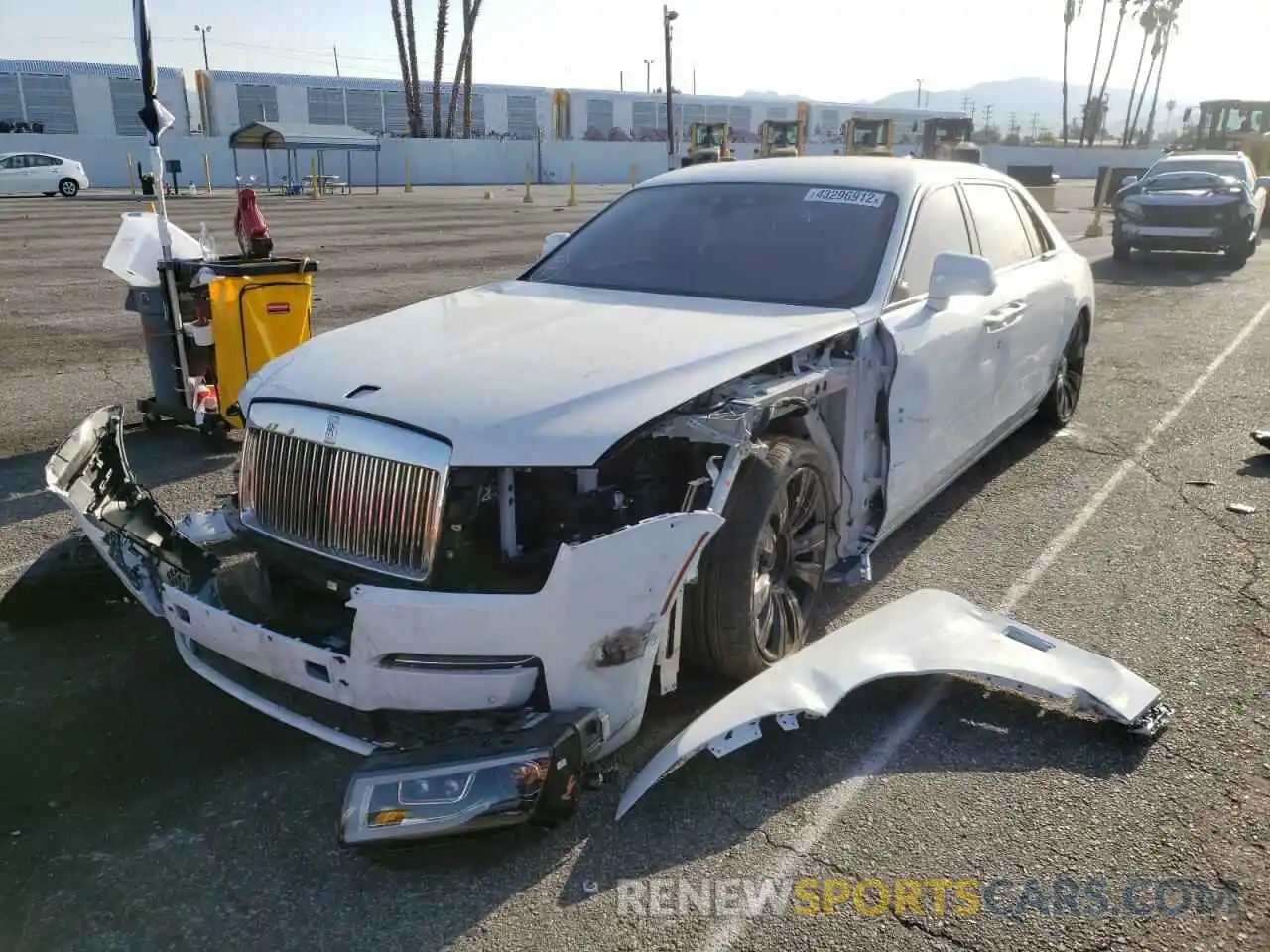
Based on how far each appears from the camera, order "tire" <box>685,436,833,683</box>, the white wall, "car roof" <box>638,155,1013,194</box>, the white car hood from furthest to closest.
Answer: the white wall < "car roof" <box>638,155,1013,194</box> < "tire" <box>685,436,833,683</box> < the white car hood

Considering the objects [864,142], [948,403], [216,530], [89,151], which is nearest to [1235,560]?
[948,403]

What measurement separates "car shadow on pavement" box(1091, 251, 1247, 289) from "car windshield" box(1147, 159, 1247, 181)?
4.59 feet

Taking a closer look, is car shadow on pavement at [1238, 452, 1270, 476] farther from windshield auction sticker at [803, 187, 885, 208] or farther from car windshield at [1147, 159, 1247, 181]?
car windshield at [1147, 159, 1247, 181]

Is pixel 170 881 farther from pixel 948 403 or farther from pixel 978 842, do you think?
pixel 948 403

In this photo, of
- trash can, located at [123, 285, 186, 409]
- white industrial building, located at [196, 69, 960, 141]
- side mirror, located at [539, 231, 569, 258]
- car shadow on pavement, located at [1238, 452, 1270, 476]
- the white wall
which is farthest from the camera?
white industrial building, located at [196, 69, 960, 141]

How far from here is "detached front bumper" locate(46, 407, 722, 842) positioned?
2.70 m

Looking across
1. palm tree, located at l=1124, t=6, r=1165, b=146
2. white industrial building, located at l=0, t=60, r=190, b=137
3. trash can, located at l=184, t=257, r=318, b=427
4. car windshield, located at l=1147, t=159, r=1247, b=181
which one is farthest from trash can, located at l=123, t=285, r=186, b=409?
palm tree, located at l=1124, t=6, r=1165, b=146

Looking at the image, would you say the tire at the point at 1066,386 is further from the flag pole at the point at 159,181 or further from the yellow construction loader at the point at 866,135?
the yellow construction loader at the point at 866,135

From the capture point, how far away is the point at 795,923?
103 inches

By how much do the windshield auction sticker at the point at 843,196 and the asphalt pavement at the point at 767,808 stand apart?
1620 mm

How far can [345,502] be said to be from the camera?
305 centimetres

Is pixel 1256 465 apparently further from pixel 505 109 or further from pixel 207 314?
pixel 505 109

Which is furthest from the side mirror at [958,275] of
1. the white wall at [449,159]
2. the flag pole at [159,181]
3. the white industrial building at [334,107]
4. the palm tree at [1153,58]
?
the palm tree at [1153,58]

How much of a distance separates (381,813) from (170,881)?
0.64 m
